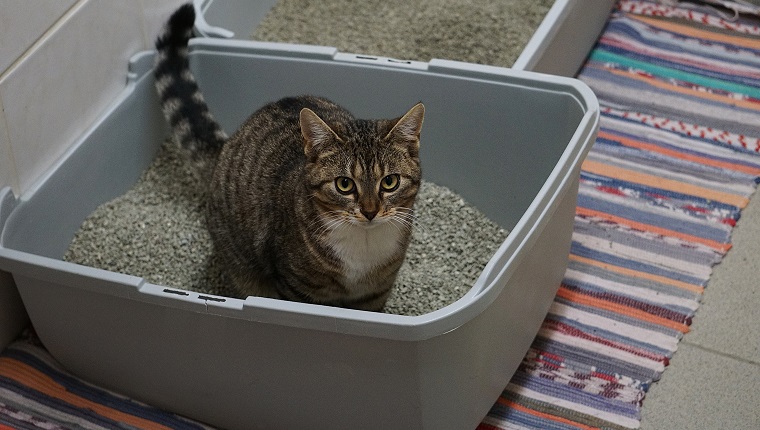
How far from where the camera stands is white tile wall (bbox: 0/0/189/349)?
6.03 feet

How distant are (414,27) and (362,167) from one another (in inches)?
39.6

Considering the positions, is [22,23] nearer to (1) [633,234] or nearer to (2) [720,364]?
(1) [633,234]

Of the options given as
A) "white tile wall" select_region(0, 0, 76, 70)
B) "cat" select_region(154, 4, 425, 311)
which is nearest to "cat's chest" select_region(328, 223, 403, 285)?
"cat" select_region(154, 4, 425, 311)

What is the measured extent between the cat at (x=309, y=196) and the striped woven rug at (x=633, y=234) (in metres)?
0.36

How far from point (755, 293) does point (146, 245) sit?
1.36 metres

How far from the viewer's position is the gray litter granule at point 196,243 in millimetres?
2004

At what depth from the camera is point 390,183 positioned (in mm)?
1622

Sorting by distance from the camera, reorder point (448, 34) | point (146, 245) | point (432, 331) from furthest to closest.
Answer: point (448, 34) → point (146, 245) → point (432, 331)

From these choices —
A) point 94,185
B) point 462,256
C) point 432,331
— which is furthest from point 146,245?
point 432,331

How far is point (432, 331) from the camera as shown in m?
1.46

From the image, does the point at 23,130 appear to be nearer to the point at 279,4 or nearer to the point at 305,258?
the point at 305,258

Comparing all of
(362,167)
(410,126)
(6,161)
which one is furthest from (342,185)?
(6,161)

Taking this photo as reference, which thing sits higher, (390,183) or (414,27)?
(414,27)

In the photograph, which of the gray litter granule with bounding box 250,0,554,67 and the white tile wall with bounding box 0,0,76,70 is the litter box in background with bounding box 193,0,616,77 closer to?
the gray litter granule with bounding box 250,0,554,67
